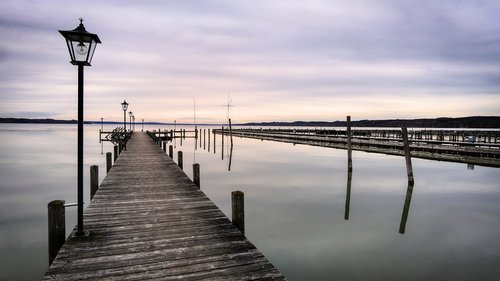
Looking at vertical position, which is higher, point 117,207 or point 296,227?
point 117,207

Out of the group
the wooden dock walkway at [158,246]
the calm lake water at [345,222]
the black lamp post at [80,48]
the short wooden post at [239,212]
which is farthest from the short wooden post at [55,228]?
the short wooden post at [239,212]

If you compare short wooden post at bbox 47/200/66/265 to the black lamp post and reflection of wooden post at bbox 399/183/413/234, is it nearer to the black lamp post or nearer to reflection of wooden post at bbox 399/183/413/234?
the black lamp post

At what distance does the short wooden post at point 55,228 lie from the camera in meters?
5.10

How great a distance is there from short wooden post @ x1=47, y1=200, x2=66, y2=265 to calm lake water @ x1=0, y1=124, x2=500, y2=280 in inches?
110

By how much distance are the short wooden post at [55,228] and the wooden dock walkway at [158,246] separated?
0.23 metres

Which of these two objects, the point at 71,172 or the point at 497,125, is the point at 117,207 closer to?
the point at 71,172

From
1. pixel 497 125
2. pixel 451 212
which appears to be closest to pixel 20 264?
pixel 451 212

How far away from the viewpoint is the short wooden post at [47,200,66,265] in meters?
5.10

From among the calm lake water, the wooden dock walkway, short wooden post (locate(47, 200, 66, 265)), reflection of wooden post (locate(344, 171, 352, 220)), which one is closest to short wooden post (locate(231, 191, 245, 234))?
the wooden dock walkway

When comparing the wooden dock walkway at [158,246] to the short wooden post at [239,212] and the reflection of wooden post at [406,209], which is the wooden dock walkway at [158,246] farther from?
the reflection of wooden post at [406,209]

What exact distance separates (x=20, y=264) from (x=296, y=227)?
7.80 meters

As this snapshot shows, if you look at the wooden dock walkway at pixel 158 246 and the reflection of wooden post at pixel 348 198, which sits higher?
the wooden dock walkway at pixel 158 246

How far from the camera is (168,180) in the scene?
1105 centimetres

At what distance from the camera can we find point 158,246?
16.2 feet
